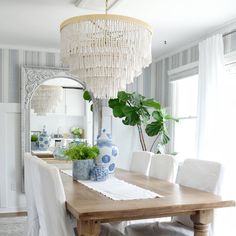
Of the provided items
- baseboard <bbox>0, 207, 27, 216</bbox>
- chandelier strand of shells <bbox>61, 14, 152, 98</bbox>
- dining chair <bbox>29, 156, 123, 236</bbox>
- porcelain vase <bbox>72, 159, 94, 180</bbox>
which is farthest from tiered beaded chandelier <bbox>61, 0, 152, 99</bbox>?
baseboard <bbox>0, 207, 27, 216</bbox>

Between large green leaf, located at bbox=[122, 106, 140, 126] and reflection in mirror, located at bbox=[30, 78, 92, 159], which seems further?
reflection in mirror, located at bbox=[30, 78, 92, 159]

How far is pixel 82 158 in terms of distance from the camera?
265 centimetres

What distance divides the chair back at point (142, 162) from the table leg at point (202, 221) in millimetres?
1266

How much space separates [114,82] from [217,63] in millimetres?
1472

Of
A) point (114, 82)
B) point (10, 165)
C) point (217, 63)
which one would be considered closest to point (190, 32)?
point (217, 63)

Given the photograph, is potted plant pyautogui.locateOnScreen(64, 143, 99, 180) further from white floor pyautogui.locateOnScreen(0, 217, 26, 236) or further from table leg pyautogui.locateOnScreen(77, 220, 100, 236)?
white floor pyautogui.locateOnScreen(0, 217, 26, 236)

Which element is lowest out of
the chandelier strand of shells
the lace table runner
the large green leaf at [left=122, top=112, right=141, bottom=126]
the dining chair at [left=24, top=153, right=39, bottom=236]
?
the dining chair at [left=24, top=153, right=39, bottom=236]

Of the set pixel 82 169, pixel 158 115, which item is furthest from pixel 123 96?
pixel 82 169

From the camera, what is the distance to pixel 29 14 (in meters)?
3.21

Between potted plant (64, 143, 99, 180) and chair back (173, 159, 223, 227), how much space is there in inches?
31.2

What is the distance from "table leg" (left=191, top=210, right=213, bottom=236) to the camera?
2.04m

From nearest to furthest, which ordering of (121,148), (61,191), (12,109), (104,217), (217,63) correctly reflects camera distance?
(104,217) < (61,191) < (217,63) < (12,109) < (121,148)

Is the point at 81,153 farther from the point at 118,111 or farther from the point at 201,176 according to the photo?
the point at 118,111

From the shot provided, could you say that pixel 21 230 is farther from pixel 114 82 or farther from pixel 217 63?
pixel 217 63
